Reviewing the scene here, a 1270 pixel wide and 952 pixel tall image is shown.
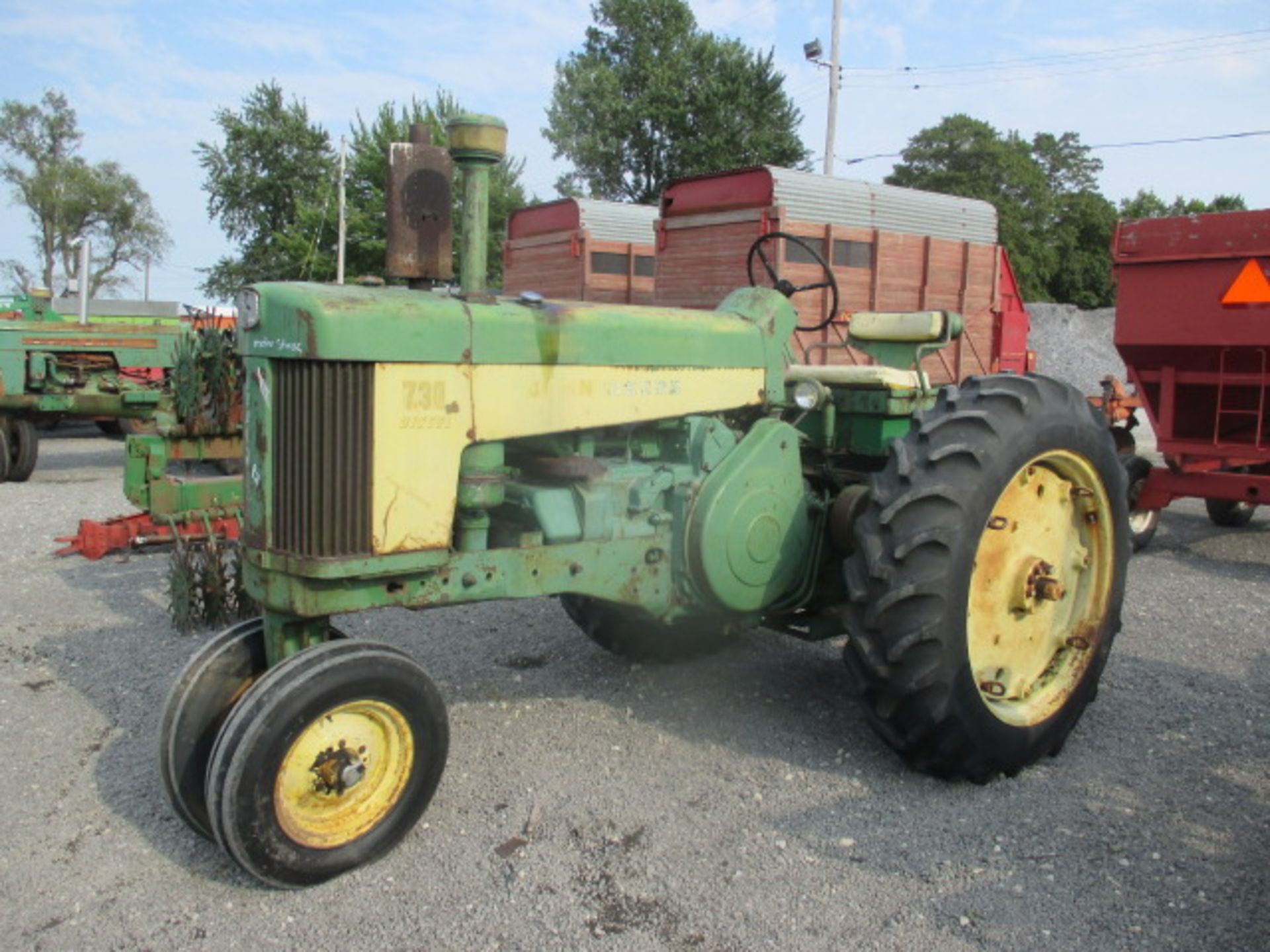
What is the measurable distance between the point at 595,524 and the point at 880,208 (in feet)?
31.7

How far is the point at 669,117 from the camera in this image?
31938mm

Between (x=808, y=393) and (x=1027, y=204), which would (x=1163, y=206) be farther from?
(x=808, y=393)

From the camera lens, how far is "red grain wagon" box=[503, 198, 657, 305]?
44.1 feet

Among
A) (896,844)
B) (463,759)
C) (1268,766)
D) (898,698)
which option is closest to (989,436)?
(898,698)

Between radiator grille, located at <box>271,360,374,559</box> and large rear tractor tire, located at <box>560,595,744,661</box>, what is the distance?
5.64 ft

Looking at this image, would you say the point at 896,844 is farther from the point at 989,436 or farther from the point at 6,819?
the point at 6,819

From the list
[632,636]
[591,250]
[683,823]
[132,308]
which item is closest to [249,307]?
[683,823]

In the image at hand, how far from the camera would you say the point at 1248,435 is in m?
7.56

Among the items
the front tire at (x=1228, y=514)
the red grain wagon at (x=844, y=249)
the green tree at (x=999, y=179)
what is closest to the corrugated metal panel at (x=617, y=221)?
the red grain wagon at (x=844, y=249)

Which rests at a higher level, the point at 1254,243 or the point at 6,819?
the point at 1254,243

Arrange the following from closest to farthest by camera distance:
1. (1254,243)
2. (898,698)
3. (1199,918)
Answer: (1199,918), (898,698), (1254,243)

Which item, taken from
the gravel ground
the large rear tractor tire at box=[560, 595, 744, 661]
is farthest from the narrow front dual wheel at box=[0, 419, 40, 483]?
the large rear tractor tire at box=[560, 595, 744, 661]

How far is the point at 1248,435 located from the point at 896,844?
5.80m

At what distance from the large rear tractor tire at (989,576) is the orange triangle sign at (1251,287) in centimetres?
371
